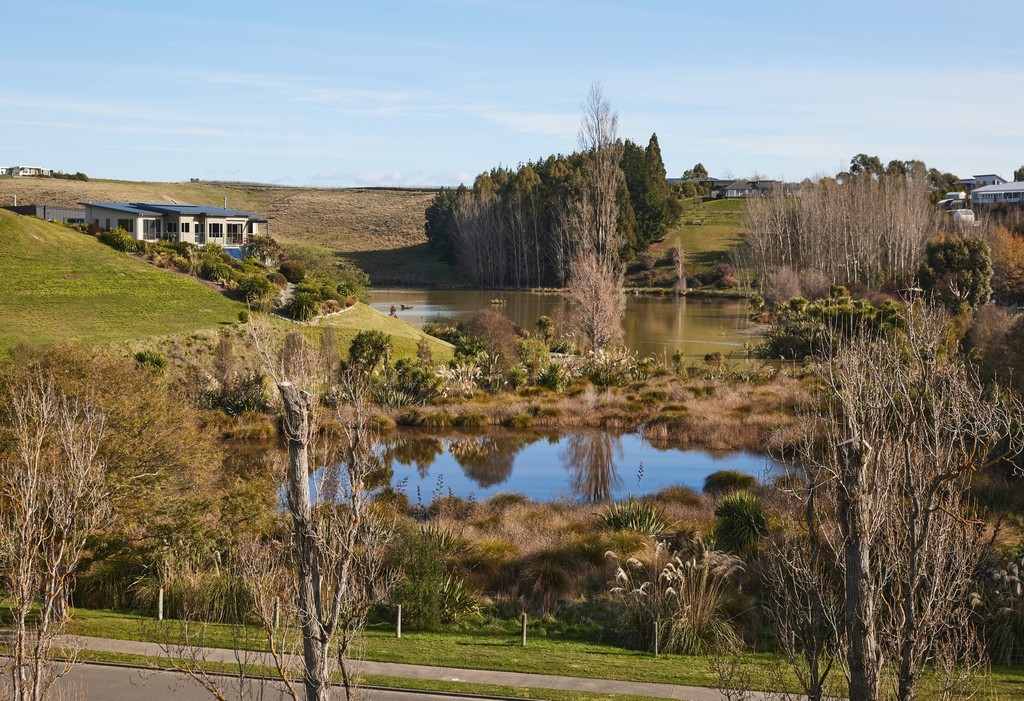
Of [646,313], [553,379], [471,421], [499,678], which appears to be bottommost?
[471,421]

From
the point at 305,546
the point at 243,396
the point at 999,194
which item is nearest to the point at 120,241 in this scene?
the point at 243,396

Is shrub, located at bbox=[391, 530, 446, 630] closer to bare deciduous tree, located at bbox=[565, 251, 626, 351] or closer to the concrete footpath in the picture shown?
the concrete footpath

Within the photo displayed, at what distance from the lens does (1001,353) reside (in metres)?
28.5

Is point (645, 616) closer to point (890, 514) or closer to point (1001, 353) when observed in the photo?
point (890, 514)

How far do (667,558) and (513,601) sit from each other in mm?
Result: 2811

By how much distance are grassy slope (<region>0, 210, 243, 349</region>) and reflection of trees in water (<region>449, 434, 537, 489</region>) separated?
15.0m

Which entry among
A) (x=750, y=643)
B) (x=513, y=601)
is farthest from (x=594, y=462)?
(x=750, y=643)

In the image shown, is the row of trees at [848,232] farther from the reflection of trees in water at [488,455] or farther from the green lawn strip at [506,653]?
the green lawn strip at [506,653]

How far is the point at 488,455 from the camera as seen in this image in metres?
31.3

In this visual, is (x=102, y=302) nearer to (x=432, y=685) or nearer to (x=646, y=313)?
(x=432, y=685)

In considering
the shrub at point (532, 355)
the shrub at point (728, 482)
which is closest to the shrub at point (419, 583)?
the shrub at point (728, 482)

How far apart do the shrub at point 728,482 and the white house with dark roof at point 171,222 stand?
159ft

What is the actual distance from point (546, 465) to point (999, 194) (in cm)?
9624

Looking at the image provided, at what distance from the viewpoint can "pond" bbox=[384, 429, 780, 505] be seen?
2700 cm
